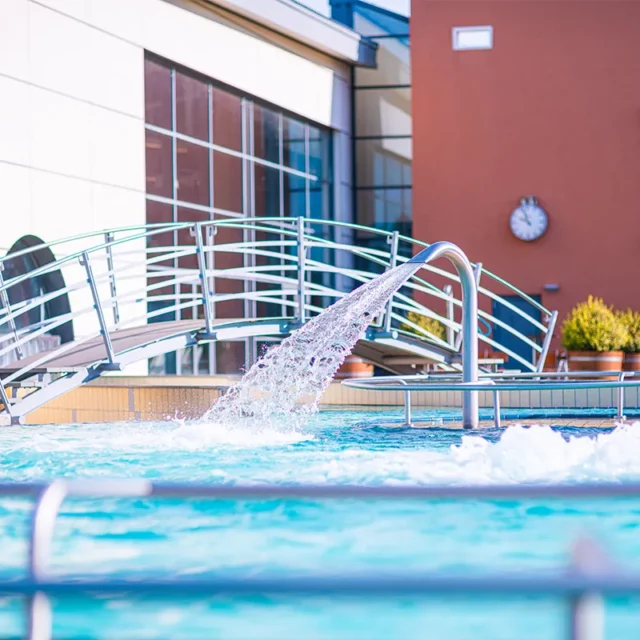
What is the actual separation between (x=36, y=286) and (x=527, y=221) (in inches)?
406

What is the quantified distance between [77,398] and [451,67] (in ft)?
40.8

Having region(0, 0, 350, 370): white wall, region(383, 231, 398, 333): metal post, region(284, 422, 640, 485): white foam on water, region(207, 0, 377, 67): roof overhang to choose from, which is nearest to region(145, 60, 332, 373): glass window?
region(0, 0, 350, 370): white wall

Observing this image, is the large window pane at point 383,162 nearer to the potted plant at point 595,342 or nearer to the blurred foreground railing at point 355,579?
the potted plant at point 595,342

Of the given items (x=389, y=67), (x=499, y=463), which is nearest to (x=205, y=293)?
(x=499, y=463)

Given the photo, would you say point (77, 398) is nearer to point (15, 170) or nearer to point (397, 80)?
point (15, 170)

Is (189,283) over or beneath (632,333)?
over

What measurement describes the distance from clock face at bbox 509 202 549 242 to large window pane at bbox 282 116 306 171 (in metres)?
4.65

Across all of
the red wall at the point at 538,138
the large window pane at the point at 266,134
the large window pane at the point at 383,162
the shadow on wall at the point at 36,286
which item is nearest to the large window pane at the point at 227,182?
the large window pane at the point at 266,134

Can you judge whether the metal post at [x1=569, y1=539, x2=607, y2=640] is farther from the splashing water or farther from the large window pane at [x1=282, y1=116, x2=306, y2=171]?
the large window pane at [x1=282, y1=116, x2=306, y2=171]

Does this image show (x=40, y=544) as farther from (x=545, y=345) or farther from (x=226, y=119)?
(x=226, y=119)

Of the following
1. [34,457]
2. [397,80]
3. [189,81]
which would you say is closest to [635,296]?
[397,80]

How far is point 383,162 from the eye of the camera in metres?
24.6

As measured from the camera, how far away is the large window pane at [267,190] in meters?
21.5

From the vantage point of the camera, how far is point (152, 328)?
39.4 feet
